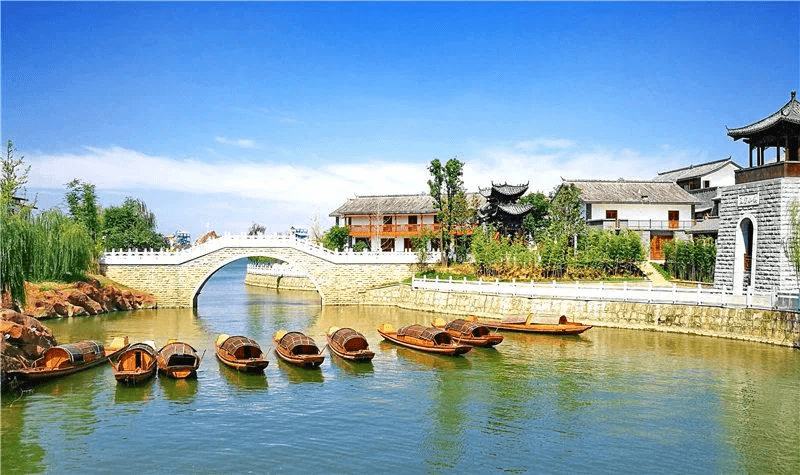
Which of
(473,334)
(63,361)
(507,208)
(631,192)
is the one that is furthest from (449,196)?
(63,361)

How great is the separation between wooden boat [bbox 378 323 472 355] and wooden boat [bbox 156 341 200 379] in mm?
10082

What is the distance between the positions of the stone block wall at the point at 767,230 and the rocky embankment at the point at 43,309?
104ft

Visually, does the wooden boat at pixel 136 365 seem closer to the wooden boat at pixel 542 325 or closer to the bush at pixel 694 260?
the wooden boat at pixel 542 325

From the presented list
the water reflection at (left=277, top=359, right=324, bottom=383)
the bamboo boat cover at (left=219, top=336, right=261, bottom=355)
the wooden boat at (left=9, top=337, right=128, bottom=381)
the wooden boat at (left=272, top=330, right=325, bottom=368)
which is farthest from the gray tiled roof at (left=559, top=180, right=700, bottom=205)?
the wooden boat at (left=9, top=337, right=128, bottom=381)

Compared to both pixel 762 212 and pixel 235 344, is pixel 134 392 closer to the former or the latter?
pixel 235 344

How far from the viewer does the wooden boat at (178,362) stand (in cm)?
2512

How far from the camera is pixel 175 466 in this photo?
1675 cm

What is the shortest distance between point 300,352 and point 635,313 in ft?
61.3

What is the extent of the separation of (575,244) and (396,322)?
1923 cm

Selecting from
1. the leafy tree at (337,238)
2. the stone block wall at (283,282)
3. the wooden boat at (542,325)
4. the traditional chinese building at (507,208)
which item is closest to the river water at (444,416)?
the wooden boat at (542,325)

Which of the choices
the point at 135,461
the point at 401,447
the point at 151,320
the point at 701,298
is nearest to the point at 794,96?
the point at 701,298

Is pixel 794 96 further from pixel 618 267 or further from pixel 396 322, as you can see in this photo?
pixel 396 322

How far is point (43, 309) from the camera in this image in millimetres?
41625

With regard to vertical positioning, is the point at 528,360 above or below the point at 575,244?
below
